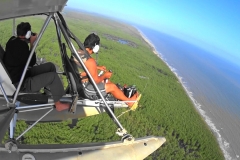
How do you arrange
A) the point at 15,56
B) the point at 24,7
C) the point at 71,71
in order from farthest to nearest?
the point at 71,71 → the point at 15,56 → the point at 24,7

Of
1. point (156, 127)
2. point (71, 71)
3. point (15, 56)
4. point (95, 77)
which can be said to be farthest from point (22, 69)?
point (156, 127)

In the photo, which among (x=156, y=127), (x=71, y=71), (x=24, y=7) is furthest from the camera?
(x=156, y=127)

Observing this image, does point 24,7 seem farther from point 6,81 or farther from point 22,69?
point 6,81

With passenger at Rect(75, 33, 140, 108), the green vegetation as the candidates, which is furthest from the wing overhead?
the green vegetation

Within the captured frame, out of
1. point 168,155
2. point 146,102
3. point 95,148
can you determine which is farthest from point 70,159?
point 146,102

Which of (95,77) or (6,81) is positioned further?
(95,77)

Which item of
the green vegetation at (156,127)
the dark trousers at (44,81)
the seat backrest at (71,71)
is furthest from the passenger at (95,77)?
the green vegetation at (156,127)

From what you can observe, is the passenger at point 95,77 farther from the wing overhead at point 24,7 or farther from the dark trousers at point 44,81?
the wing overhead at point 24,7

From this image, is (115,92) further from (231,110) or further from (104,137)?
(231,110)
